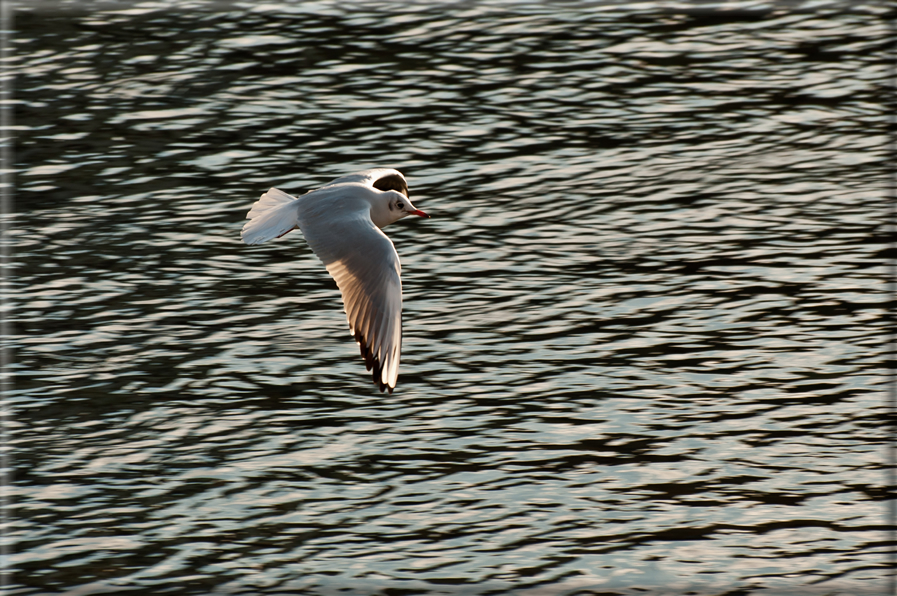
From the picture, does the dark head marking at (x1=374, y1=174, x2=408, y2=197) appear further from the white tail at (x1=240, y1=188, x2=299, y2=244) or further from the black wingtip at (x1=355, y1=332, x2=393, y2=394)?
the black wingtip at (x1=355, y1=332, x2=393, y2=394)

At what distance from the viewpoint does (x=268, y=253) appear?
56.9 ft

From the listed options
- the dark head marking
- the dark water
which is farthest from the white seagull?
the dark water

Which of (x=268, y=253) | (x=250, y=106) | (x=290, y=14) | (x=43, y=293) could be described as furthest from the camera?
(x=290, y=14)

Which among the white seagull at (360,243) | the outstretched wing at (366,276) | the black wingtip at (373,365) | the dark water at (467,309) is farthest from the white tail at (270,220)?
the dark water at (467,309)

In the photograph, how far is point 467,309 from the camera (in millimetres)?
15625

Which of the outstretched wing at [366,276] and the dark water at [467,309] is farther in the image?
the dark water at [467,309]

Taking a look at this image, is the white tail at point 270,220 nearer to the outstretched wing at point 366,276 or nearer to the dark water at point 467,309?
the outstretched wing at point 366,276

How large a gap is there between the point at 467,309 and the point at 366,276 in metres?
4.68

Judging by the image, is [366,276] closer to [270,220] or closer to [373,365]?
[373,365]

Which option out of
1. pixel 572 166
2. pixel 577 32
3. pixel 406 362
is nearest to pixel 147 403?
pixel 406 362

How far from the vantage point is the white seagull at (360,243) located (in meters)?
10.6

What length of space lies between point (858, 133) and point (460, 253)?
7145 mm

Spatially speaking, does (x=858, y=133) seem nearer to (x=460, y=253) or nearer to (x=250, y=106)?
(x=460, y=253)

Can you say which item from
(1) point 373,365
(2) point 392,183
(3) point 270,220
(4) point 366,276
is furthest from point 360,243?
(2) point 392,183
